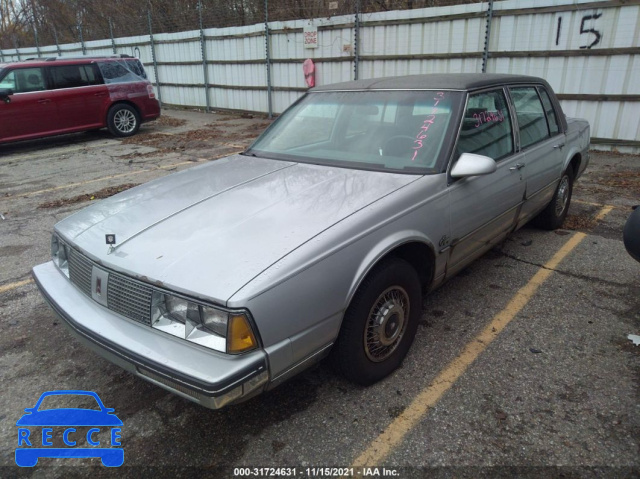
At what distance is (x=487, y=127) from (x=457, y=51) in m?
6.76

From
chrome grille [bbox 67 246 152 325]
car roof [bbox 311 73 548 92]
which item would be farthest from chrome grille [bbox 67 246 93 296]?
car roof [bbox 311 73 548 92]

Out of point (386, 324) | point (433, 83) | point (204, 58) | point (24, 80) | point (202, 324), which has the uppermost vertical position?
point (204, 58)

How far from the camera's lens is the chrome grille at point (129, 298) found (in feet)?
A: 7.08

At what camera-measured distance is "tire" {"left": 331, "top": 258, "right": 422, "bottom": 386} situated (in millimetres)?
2387

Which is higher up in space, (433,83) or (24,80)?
(433,83)

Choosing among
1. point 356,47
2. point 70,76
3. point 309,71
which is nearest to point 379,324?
point 356,47

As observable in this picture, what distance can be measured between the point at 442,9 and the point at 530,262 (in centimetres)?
698

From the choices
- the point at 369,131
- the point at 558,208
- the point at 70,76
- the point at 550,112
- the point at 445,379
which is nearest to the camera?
the point at 445,379

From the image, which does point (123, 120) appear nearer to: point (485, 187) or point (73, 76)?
point (73, 76)

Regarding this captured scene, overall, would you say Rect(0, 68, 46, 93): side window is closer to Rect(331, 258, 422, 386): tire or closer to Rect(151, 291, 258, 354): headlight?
Rect(151, 291, 258, 354): headlight

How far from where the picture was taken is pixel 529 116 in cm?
404

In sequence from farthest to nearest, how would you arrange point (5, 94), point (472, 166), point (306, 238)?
point (5, 94) → point (472, 166) → point (306, 238)

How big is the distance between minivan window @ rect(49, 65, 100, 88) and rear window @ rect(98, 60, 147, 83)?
262mm

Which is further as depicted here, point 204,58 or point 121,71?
point 204,58
